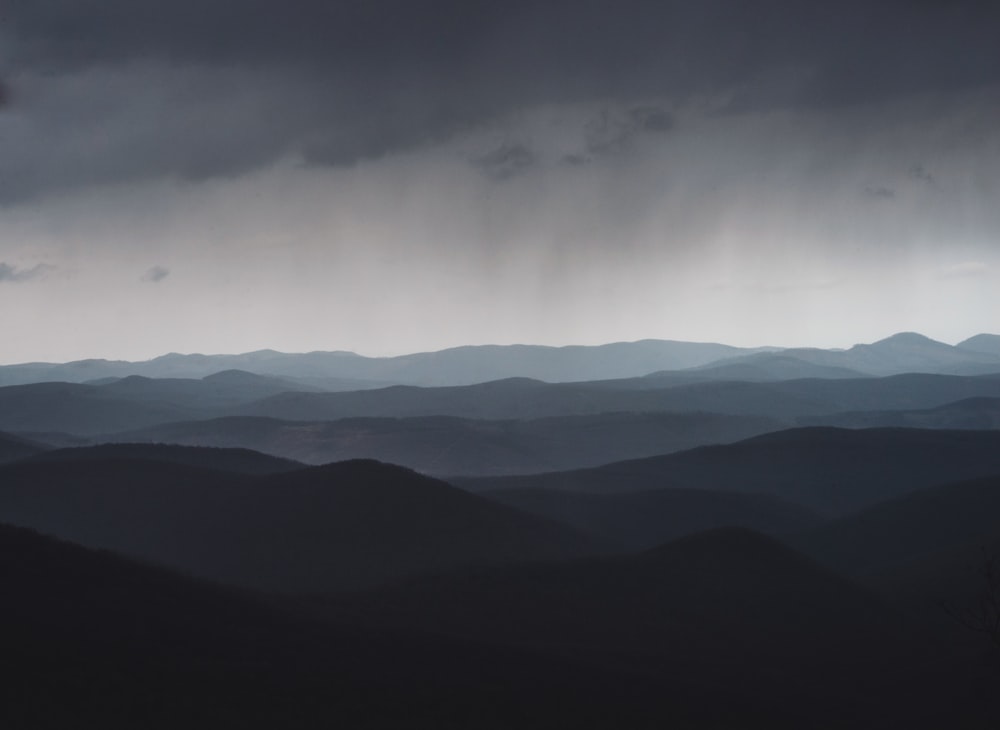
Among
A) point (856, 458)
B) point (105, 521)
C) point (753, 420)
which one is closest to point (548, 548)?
point (105, 521)

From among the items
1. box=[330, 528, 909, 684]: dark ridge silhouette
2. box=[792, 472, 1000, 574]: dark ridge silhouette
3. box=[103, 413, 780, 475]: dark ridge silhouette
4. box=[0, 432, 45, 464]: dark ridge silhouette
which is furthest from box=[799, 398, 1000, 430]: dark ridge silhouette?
box=[0, 432, 45, 464]: dark ridge silhouette

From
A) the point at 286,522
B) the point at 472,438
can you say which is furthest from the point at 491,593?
the point at 472,438

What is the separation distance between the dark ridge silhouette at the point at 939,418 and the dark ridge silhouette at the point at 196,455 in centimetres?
10397

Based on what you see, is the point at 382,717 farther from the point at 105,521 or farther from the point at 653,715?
the point at 105,521

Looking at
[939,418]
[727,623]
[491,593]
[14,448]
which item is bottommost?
[727,623]

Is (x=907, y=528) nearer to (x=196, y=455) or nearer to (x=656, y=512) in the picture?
(x=656, y=512)

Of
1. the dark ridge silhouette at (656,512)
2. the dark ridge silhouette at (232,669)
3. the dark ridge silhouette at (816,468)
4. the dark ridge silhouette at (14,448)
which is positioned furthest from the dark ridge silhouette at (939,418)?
the dark ridge silhouette at (232,669)

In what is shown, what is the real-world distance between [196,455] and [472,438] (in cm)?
5987

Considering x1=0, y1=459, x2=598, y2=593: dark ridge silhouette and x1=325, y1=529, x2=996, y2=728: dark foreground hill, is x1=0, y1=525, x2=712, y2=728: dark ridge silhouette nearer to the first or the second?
x1=325, y1=529, x2=996, y2=728: dark foreground hill

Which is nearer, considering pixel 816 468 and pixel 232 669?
pixel 232 669

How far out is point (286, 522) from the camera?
58.8 metres

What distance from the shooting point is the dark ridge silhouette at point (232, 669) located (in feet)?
64.3

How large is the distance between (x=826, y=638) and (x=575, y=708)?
61.1 feet

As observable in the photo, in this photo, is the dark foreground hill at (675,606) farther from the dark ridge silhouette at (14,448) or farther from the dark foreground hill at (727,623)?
the dark ridge silhouette at (14,448)
